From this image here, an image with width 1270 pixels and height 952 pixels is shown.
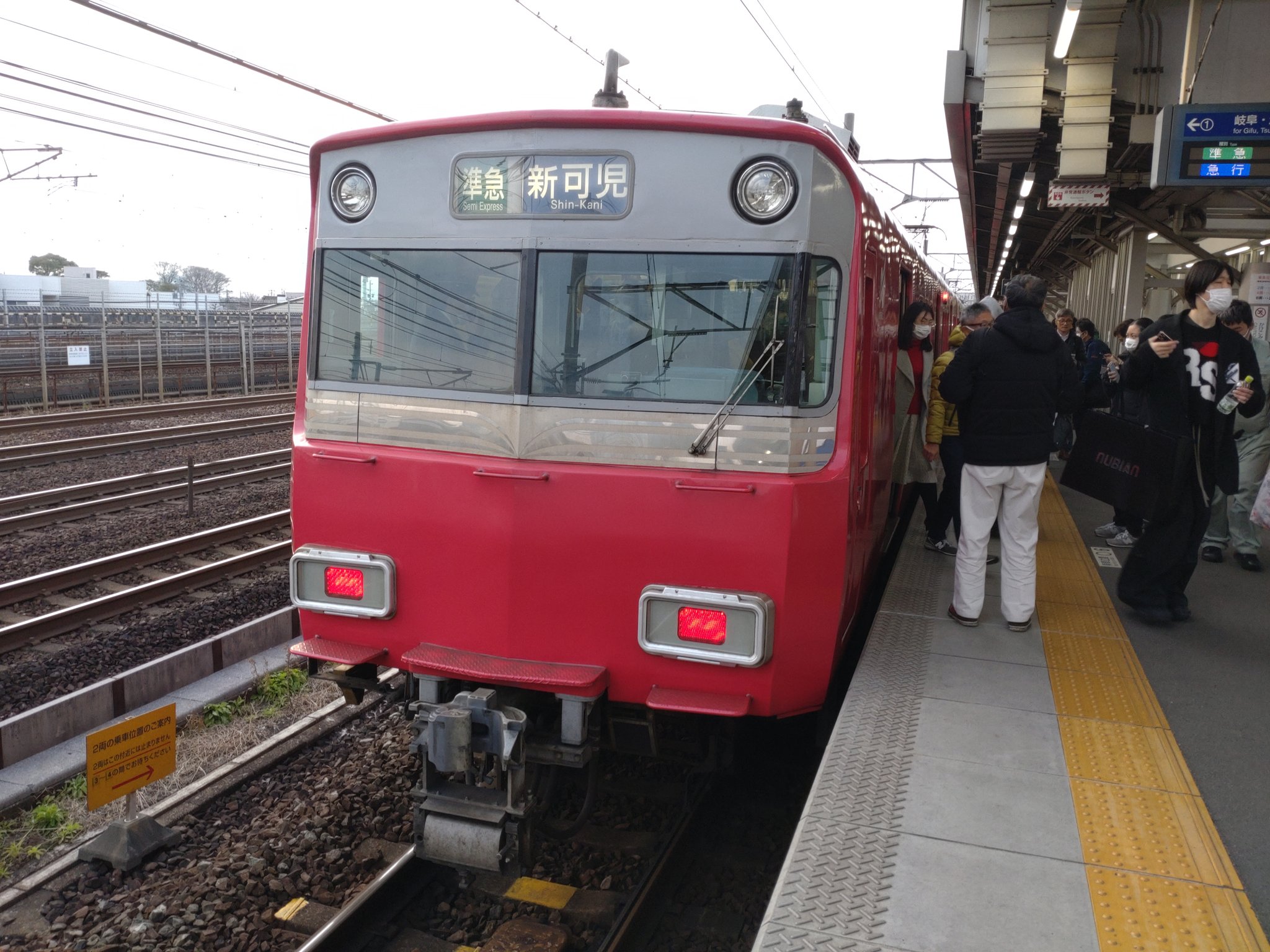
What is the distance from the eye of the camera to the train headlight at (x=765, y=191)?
3.65 metres

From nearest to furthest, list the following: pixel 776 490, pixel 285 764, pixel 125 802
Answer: pixel 776 490, pixel 125 802, pixel 285 764

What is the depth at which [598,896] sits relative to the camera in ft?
13.6

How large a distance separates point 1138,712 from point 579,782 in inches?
98.5

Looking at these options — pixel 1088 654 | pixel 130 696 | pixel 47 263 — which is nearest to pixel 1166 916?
pixel 1088 654

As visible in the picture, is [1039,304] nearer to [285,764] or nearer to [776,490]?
[776,490]

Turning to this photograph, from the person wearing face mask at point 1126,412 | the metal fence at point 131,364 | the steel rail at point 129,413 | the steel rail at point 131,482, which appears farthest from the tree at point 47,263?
the person wearing face mask at point 1126,412

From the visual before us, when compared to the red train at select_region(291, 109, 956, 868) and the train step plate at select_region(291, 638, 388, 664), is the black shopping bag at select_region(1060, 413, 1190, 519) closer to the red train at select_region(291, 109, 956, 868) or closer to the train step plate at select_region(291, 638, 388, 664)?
the red train at select_region(291, 109, 956, 868)

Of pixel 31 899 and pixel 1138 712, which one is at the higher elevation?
pixel 1138 712

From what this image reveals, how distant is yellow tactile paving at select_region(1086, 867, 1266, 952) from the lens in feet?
8.75

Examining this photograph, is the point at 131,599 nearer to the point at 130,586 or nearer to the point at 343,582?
the point at 130,586

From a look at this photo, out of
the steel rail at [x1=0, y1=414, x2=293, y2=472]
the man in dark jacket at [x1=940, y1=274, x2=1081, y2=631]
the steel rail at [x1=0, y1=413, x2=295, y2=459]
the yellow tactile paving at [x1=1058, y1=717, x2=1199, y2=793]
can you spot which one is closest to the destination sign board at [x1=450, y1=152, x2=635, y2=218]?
the man in dark jacket at [x1=940, y1=274, x2=1081, y2=631]

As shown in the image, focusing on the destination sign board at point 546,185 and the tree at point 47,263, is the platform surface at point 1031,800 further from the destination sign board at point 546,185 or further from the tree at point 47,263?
the tree at point 47,263

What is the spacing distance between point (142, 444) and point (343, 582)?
1339cm

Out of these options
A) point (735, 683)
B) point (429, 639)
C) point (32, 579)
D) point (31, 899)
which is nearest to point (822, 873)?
point (735, 683)
